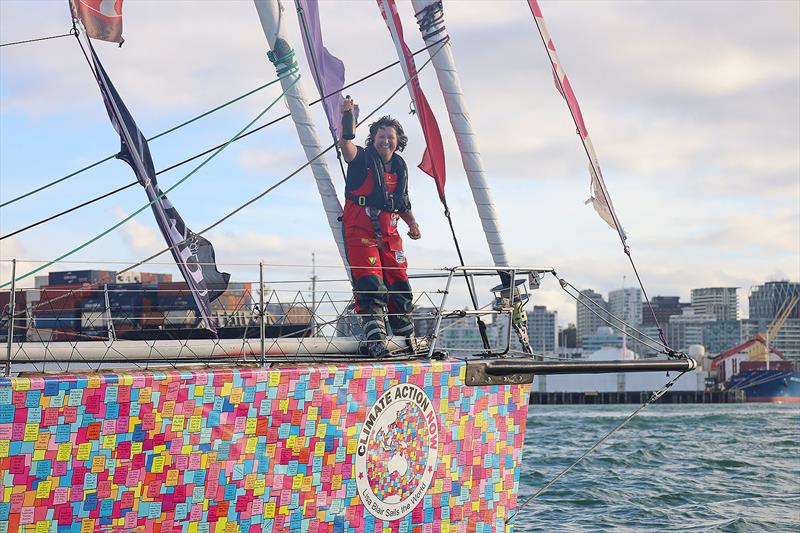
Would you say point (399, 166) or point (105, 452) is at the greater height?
point (399, 166)

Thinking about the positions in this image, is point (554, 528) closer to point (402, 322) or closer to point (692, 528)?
point (692, 528)

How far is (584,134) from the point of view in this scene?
12.8 m

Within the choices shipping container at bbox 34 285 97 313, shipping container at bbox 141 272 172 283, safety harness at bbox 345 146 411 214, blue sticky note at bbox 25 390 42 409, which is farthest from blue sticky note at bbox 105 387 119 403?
shipping container at bbox 141 272 172 283

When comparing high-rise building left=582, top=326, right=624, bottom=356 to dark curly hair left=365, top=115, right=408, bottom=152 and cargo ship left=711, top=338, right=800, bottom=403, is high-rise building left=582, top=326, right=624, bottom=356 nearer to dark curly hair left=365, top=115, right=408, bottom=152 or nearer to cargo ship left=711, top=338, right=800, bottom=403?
cargo ship left=711, top=338, right=800, bottom=403

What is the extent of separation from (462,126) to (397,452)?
4086 millimetres

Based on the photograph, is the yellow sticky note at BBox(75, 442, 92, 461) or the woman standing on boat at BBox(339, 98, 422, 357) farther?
the woman standing on boat at BBox(339, 98, 422, 357)

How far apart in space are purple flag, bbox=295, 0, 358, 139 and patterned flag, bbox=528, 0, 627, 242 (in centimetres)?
240

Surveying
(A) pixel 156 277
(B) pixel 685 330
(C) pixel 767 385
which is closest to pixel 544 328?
(B) pixel 685 330

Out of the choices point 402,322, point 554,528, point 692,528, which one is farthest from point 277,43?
point 692,528

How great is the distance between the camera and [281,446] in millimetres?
8766

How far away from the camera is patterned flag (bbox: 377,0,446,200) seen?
12.1 metres

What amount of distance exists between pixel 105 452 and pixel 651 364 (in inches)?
223

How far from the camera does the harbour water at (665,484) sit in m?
16.6

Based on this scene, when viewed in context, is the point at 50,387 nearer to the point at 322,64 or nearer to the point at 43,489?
the point at 43,489
